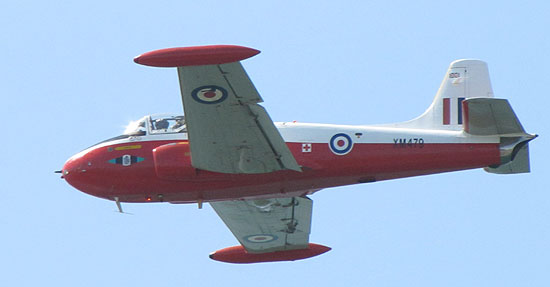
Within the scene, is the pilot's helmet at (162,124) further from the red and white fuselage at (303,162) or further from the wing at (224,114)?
the wing at (224,114)

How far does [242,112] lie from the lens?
2319 cm

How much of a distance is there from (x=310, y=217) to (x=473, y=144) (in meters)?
5.85

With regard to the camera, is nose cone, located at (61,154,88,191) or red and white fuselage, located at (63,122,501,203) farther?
nose cone, located at (61,154,88,191)

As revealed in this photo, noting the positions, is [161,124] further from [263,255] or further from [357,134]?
[263,255]

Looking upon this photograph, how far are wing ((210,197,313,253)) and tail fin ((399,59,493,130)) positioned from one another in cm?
419

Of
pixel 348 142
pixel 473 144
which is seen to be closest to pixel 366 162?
pixel 348 142

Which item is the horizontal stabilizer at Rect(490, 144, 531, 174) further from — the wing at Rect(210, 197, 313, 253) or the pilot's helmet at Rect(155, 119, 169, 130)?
the pilot's helmet at Rect(155, 119, 169, 130)

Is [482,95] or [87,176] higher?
[482,95]

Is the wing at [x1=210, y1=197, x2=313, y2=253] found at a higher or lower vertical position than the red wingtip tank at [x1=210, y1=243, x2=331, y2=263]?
higher

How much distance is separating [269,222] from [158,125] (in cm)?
528

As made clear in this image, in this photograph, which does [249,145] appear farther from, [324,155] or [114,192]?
[114,192]

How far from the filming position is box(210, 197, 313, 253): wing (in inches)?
1130

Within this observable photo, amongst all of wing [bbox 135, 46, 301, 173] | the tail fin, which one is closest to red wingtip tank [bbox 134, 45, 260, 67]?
wing [bbox 135, 46, 301, 173]

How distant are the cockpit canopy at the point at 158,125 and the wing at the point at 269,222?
405cm
